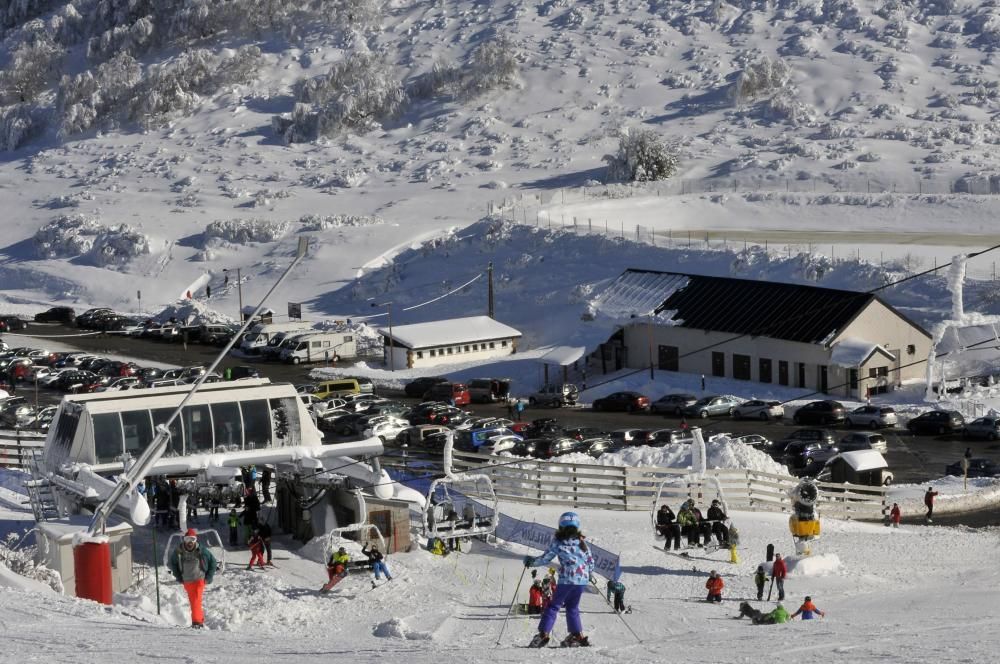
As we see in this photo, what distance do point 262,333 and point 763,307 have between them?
65.7 feet

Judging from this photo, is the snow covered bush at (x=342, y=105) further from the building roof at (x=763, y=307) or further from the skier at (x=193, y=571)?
the skier at (x=193, y=571)

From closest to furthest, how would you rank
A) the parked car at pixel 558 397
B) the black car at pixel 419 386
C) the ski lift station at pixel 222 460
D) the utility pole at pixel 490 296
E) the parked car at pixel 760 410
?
the ski lift station at pixel 222 460 < the parked car at pixel 760 410 < the parked car at pixel 558 397 < the black car at pixel 419 386 < the utility pole at pixel 490 296

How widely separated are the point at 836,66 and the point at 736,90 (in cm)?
681

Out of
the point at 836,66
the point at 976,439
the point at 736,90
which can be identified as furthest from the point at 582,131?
the point at 976,439

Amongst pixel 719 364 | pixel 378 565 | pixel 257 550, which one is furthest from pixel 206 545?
pixel 719 364

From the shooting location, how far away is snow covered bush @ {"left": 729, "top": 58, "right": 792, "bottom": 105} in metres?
95.3

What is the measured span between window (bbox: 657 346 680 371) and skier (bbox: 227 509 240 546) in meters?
32.4

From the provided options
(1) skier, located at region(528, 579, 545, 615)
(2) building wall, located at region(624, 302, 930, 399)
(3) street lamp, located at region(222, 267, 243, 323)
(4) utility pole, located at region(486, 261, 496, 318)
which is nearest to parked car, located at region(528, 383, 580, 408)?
(2) building wall, located at region(624, 302, 930, 399)

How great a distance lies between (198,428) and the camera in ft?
90.1

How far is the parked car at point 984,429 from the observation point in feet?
148

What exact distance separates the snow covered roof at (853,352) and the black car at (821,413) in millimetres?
3207

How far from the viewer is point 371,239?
7750 cm

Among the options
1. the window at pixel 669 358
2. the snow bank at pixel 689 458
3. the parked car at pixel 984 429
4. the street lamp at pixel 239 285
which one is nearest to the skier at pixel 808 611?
the snow bank at pixel 689 458

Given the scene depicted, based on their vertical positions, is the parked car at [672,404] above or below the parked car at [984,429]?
above
